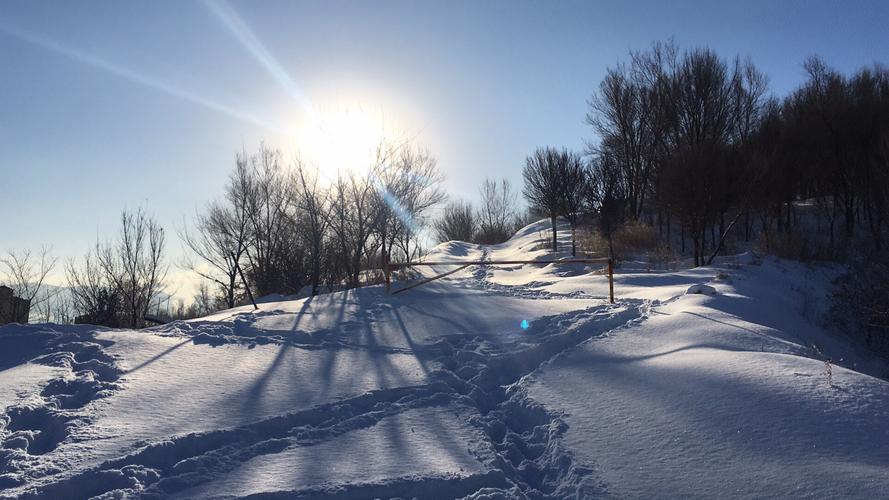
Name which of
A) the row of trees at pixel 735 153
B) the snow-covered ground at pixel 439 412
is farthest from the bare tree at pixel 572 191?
the snow-covered ground at pixel 439 412

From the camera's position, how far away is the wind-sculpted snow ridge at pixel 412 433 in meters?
3.24

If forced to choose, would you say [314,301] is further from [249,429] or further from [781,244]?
[781,244]

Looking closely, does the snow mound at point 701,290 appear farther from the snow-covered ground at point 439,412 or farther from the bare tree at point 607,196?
the bare tree at point 607,196

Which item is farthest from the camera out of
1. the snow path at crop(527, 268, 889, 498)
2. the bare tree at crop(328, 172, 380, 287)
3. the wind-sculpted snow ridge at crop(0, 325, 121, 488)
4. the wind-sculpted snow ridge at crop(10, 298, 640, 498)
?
the bare tree at crop(328, 172, 380, 287)

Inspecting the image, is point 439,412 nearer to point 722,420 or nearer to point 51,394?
point 722,420

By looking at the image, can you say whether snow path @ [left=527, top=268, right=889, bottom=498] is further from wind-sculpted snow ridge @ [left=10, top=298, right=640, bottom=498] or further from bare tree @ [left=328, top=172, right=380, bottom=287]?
bare tree @ [left=328, top=172, right=380, bottom=287]

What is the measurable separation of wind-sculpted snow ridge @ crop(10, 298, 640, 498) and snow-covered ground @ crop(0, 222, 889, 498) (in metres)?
0.01

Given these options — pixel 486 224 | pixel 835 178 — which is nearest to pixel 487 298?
pixel 835 178

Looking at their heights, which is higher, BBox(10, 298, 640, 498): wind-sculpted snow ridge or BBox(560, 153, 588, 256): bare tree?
BBox(560, 153, 588, 256): bare tree

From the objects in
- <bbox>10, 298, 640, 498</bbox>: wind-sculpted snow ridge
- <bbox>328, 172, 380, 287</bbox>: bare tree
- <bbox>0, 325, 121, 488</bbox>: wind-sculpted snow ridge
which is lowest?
<bbox>10, 298, 640, 498</bbox>: wind-sculpted snow ridge

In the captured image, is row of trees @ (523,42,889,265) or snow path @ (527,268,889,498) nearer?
snow path @ (527,268,889,498)

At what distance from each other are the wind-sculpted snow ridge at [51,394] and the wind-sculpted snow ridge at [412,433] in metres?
0.53

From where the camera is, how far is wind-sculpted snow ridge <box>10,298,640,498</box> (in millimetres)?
3236

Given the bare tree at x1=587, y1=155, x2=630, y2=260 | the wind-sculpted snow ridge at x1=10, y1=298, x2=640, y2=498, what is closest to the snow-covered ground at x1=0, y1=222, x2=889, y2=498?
the wind-sculpted snow ridge at x1=10, y1=298, x2=640, y2=498
